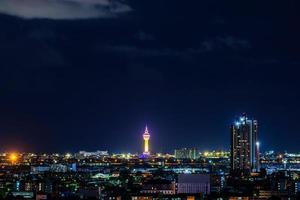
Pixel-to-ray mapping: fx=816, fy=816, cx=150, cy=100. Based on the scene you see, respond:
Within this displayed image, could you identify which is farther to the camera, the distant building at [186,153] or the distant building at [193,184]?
the distant building at [186,153]

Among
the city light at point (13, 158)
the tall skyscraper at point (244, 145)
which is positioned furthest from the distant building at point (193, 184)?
the city light at point (13, 158)

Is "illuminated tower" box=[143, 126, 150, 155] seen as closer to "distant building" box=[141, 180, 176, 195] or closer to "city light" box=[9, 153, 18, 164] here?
"city light" box=[9, 153, 18, 164]

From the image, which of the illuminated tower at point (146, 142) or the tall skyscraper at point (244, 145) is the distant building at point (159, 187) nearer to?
the tall skyscraper at point (244, 145)

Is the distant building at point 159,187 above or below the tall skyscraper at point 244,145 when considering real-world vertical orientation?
below

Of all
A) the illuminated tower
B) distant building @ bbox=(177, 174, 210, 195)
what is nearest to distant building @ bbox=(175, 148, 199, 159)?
the illuminated tower

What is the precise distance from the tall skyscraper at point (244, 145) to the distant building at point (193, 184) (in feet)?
119

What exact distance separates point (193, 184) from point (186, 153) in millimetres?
102674

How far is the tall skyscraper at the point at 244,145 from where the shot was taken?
103 m

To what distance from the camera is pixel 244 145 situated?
106 meters

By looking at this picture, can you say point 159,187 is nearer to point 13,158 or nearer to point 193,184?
point 193,184

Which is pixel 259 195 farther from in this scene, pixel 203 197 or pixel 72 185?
pixel 72 185

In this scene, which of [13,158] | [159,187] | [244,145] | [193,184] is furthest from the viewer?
[13,158]

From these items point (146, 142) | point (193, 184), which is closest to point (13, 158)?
point (146, 142)

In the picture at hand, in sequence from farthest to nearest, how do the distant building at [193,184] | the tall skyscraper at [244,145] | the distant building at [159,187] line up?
the tall skyscraper at [244,145] → the distant building at [193,184] → the distant building at [159,187]
